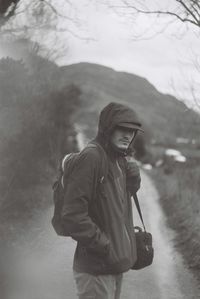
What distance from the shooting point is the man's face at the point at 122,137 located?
2.98 metres

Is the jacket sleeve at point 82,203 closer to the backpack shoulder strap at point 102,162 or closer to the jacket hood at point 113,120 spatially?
the backpack shoulder strap at point 102,162

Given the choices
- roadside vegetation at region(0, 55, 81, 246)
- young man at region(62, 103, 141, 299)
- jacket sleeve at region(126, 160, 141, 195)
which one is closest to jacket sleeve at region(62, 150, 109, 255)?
young man at region(62, 103, 141, 299)

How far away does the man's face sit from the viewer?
117 inches

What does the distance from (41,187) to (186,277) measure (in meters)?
7.71

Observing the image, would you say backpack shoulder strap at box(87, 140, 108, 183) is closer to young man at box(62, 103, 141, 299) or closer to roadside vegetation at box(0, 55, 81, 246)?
young man at box(62, 103, 141, 299)

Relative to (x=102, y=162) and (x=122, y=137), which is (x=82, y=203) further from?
(x=122, y=137)

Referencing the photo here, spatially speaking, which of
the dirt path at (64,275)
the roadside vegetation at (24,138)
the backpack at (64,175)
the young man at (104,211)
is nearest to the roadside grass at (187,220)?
the dirt path at (64,275)

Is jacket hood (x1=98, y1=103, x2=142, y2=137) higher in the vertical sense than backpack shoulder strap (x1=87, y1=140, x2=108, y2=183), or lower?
higher

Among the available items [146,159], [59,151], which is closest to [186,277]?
[59,151]

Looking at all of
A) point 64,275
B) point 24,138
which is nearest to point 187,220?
point 24,138

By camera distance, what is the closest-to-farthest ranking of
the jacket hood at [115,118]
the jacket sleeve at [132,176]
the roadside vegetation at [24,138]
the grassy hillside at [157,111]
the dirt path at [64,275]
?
the jacket hood at [115,118]
the jacket sleeve at [132,176]
the dirt path at [64,275]
the roadside vegetation at [24,138]
the grassy hillside at [157,111]

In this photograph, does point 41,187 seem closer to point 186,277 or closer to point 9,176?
point 9,176

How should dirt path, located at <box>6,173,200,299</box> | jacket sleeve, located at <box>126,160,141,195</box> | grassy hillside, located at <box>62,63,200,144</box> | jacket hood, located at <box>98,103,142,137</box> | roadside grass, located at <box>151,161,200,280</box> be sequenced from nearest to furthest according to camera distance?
jacket hood, located at <box>98,103,142,137</box>
jacket sleeve, located at <box>126,160,141,195</box>
dirt path, located at <box>6,173,200,299</box>
roadside grass, located at <box>151,161,200,280</box>
grassy hillside, located at <box>62,63,200,144</box>

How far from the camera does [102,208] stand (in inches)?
113
